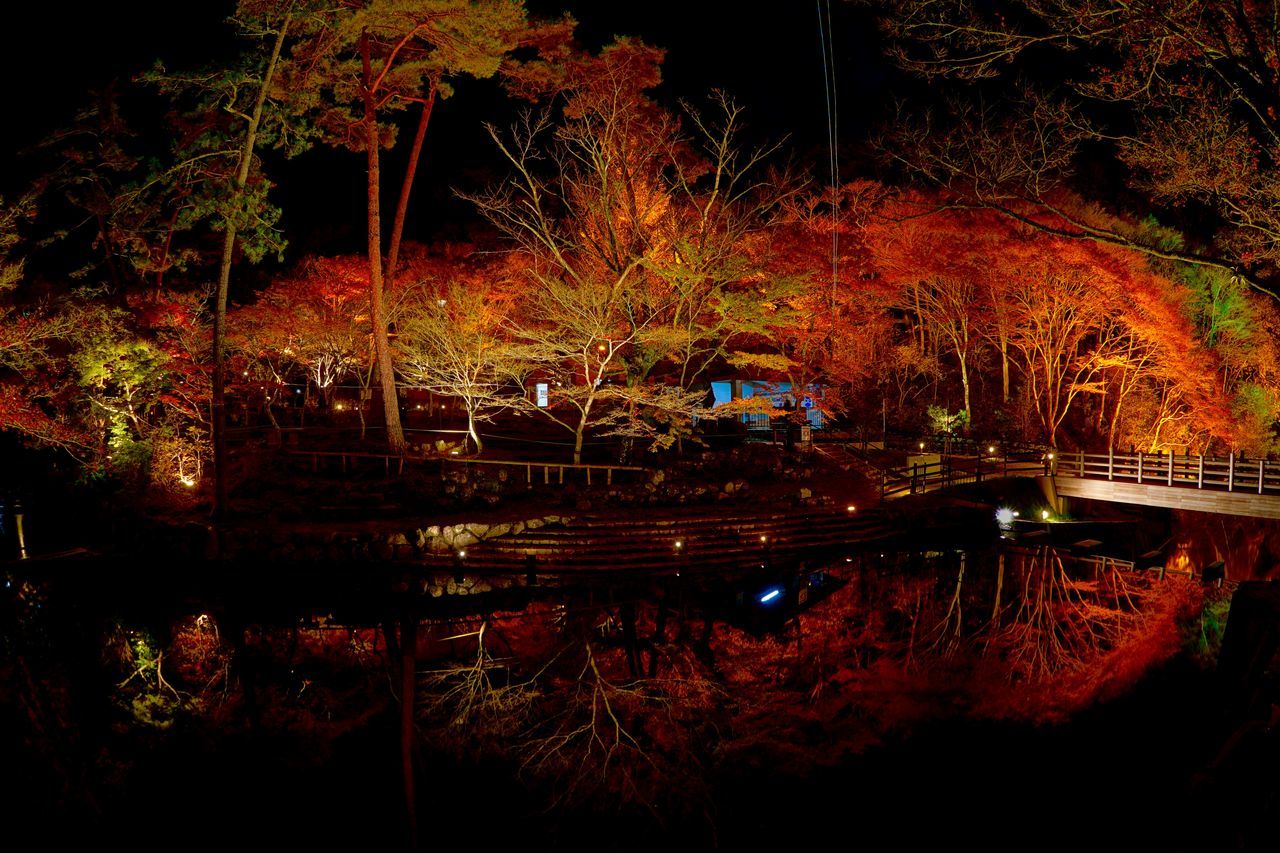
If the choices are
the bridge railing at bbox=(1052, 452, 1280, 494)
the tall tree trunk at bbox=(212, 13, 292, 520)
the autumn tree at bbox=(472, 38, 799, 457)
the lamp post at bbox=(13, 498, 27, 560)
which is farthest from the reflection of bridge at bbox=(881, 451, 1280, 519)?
the lamp post at bbox=(13, 498, 27, 560)

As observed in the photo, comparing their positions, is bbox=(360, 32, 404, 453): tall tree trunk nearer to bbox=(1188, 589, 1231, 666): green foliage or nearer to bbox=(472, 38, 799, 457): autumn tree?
bbox=(472, 38, 799, 457): autumn tree

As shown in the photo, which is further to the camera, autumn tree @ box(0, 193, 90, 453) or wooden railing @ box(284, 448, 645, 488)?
wooden railing @ box(284, 448, 645, 488)

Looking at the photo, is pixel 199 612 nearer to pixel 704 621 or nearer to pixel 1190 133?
pixel 704 621

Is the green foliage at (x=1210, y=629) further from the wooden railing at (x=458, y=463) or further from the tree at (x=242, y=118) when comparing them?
the tree at (x=242, y=118)

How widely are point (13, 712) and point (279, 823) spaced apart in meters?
4.56

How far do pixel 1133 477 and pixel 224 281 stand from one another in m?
21.0

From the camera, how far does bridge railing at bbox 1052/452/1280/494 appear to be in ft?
57.0

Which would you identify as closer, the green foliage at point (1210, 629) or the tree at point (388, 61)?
the green foliage at point (1210, 629)

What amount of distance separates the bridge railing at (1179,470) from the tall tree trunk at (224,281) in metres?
19.7

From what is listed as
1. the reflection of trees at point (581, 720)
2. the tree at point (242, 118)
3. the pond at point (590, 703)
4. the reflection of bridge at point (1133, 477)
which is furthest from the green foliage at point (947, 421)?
the tree at point (242, 118)

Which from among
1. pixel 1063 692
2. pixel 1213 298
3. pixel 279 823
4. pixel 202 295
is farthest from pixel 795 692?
pixel 1213 298

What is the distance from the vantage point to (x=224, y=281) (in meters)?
13.8

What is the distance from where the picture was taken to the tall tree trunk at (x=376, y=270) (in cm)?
1689

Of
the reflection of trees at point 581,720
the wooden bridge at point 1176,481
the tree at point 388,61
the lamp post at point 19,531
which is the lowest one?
the reflection of trees at point 581,720
